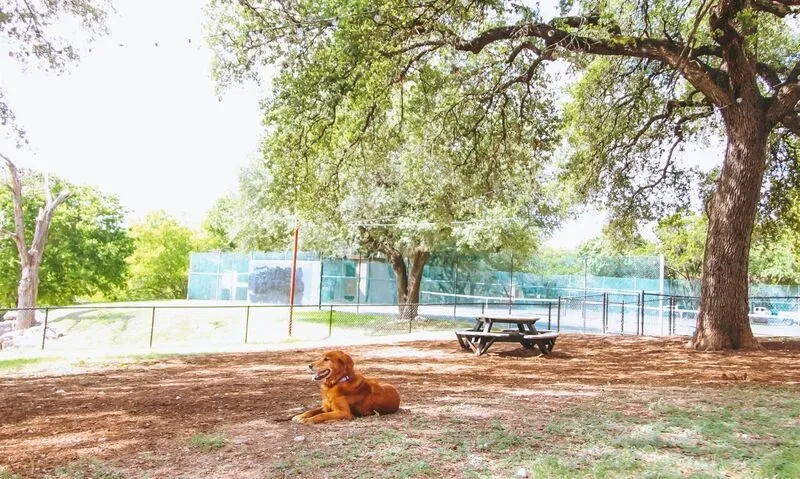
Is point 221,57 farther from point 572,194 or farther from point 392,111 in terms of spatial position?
point 572,194

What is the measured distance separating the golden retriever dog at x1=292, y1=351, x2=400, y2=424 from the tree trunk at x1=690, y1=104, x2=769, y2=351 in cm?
883

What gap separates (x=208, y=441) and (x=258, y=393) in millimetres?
2701

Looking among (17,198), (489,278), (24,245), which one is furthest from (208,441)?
(24,245)

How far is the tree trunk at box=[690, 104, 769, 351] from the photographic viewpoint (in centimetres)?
1198

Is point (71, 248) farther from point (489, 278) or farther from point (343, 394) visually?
point (343, 394)

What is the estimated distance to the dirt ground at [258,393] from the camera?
15.5ft

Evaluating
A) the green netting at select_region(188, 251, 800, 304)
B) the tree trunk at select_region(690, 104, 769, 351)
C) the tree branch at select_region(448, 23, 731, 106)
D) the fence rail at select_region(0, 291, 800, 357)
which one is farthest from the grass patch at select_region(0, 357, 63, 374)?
the green netting at select_region(188, 251, 800, 304)

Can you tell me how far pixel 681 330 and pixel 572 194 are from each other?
10540mm

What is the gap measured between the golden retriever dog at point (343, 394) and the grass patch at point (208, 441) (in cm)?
79

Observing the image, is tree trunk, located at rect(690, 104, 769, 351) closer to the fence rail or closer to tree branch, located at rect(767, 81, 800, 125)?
tree branch, located at rect(767, 81, 800, 125)

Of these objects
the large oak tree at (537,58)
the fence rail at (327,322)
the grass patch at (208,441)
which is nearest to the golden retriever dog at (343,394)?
the grass patch at (208,441)

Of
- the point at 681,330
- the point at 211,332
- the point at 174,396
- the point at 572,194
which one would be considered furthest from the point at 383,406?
the point at 681,330

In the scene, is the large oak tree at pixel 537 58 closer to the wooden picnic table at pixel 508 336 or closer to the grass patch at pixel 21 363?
the wooden picnic table at pixel 508 336

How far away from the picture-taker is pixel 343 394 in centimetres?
578
